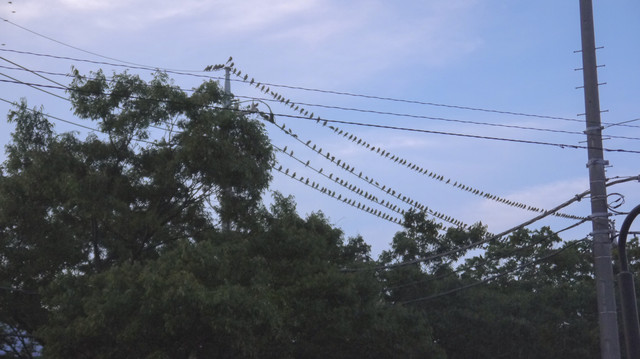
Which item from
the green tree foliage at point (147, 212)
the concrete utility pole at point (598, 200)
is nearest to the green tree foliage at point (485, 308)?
the green tree foliage at point (147, 212)

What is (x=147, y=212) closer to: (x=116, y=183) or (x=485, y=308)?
(x=116, y=183)

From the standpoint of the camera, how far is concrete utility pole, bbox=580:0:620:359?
16141 mm

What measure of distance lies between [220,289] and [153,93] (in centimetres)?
748

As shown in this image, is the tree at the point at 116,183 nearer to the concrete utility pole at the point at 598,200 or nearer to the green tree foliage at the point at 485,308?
the concrete utility pole at the point at 598,200

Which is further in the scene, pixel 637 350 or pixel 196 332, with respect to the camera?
pixel 196 332

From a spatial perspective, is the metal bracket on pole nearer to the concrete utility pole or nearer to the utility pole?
the concrete utility pole

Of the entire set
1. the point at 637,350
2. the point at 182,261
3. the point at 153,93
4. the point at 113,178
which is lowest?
the point at 637,350

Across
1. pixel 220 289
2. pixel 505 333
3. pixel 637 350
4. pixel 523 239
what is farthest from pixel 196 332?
pixel 523 239

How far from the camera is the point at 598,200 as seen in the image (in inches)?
666

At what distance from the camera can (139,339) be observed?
62.3ft

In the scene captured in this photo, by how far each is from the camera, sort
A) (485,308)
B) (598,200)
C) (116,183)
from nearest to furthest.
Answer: (598,200) → (116,183) → (485,308)

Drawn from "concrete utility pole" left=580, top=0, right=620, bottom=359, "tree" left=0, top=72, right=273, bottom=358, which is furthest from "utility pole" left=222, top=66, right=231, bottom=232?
"concrete utility pole" left=580, top=0, right=620, bottom=359

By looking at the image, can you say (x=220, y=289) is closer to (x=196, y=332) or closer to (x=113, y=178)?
(x=196, y=332)

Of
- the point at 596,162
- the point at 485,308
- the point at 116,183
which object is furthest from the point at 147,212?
the point at 485,308
